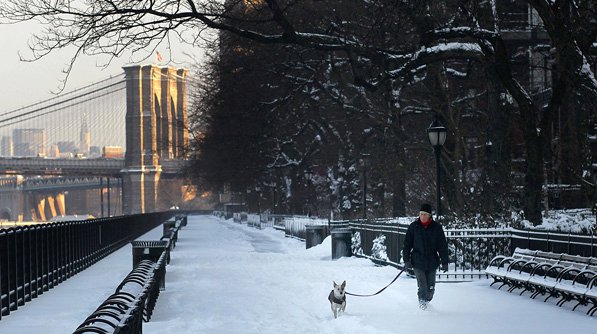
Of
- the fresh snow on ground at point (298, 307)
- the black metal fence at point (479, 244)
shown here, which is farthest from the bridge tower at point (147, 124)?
the fresh snow on ground at point (298, 307)

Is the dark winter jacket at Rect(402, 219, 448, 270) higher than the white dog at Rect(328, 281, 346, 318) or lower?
higher

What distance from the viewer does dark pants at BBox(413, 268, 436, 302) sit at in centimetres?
1563

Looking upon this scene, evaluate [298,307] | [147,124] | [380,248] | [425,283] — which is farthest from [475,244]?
[147,124]

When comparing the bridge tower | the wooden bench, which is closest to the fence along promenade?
the wooden bench

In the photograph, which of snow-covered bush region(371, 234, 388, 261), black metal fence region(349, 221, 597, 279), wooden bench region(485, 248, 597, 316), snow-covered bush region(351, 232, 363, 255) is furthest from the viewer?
snow-covered bush region(351, 232, 363, 255)

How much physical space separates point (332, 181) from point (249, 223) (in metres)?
24.9

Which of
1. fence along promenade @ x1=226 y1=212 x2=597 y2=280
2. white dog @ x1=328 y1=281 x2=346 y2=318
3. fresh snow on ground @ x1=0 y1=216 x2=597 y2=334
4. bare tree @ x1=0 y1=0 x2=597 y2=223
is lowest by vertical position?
fresh snow on ground @ x1=0 y1=216 x2=597 y2=334

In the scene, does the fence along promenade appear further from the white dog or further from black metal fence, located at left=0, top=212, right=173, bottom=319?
black metal fence, located at left=0, top=212, right=173, bottom=319

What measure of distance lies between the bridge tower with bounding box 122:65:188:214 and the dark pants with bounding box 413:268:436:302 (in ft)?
410

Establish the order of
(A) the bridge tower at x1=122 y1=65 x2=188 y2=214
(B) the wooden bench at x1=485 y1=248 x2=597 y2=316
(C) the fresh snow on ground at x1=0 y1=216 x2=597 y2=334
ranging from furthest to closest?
(A) the bridge tower at x1=122 y1=65 x2=188 y2=214, (B) the wooden bench at x1=485 y1=248 x2=597 y2=316, (C) the fresh snow on ground at x1=0 y1=216 x2=597 y2=334

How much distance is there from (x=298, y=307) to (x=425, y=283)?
225 centimetres

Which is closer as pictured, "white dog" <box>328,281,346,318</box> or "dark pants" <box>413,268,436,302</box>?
"white dog" <box>328,281,346,318</box>

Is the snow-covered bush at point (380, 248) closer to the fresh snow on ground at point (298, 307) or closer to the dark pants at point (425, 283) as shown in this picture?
the fresh snow on ground at point (298, 307)

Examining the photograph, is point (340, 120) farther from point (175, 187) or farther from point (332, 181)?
point (175, 187)
